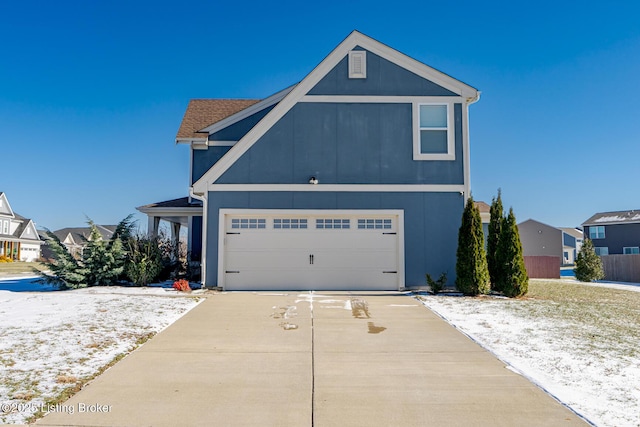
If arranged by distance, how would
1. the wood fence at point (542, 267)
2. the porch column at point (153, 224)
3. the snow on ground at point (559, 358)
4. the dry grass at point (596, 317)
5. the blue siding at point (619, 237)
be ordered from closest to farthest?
the snow on ground at point (559, 358) < the dry grass at point (596, 317) < the porch column at point (153, 224) < the wood fence at point (542, 267) < the blue siding at point (619, 237)

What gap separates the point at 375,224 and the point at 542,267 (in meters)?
16.1

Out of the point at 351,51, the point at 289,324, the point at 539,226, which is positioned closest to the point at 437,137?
the point at 351,51

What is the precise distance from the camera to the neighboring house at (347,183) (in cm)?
1387

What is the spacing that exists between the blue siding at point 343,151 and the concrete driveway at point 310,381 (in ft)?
18.2

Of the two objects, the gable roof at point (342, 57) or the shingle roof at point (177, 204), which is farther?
the shingle roof at point (177, 204)

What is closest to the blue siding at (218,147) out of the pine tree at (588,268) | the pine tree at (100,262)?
the pine tree at (100,262)

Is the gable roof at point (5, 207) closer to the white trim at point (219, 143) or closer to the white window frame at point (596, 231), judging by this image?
the white trim at point (219, 143)

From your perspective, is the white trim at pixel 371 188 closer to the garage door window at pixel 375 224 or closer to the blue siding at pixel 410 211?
the blue siding at pixel 410 211

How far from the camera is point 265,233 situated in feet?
46.0

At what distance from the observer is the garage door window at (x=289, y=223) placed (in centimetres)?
1401

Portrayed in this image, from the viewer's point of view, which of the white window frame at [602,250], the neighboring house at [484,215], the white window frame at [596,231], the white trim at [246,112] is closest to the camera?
the white trim at [246,112]

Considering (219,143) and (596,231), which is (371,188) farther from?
(596,231)

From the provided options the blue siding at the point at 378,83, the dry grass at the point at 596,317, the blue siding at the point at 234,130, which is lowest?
the dry grass at the point at 596,317

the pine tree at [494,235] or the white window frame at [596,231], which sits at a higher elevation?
the white window frame at [596,231]
